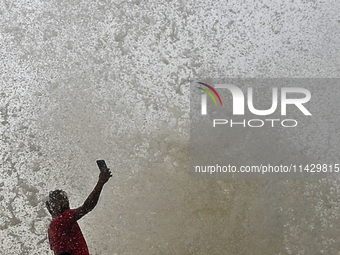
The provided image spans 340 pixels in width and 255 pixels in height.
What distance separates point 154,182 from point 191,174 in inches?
8.5

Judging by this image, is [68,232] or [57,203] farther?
[57,203]

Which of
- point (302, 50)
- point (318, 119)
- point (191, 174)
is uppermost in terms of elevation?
point (302, 50)

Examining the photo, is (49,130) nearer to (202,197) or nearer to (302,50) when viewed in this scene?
(202,197)

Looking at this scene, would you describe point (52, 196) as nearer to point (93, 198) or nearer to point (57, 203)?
point (57, 203)

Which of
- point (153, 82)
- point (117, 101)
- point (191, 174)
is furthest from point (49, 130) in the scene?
point (191, 174)

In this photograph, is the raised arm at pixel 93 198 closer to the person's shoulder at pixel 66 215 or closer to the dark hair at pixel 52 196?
the person's shoulder at pixel 66 215

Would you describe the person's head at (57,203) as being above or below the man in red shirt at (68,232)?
above

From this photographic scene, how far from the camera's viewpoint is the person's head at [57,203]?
1689 mm

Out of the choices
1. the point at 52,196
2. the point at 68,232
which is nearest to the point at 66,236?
the point at 68,232

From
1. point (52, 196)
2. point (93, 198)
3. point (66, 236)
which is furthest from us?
Result: point (52, 196)

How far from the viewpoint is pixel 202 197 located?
191 centimetres

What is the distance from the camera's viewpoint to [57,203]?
172 centimetres

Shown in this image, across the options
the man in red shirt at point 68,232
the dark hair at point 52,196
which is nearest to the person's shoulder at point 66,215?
the man in red shirt at point 68,232

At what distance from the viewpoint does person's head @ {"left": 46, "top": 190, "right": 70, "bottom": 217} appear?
1689mm
